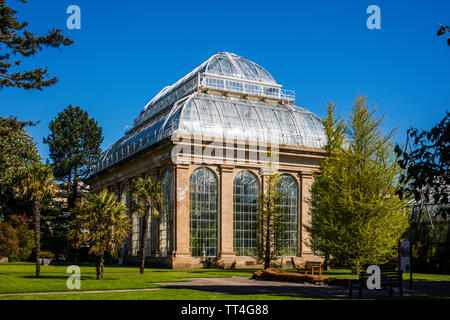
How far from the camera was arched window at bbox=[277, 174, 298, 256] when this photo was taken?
54.9 meters

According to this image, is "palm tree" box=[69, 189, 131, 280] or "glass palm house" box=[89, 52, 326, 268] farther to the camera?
"glass palm house" box=[89, 52, 326, 268]

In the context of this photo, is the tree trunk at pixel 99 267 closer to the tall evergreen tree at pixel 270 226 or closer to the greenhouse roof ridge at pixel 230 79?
the tall evergreen tree at pixel 270 226

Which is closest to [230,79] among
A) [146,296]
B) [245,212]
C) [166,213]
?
[245,212]

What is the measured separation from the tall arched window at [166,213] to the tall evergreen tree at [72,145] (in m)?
43.0

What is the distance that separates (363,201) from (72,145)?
2746 inches

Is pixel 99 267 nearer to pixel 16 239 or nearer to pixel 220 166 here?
pixel 220 166

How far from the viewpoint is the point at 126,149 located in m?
63.9

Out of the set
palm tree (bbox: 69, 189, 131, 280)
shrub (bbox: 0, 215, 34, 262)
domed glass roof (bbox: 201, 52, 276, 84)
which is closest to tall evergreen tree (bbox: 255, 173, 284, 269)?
palm tree (bbox: 69, 189, 131, 280)

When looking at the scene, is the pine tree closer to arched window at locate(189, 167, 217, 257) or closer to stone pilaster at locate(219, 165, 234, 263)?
arched window at locate(189, 167, 217, 257)

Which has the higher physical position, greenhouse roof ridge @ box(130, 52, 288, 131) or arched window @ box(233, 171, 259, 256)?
greenhouse roof ridge @ box(130, 52, 288, 131)

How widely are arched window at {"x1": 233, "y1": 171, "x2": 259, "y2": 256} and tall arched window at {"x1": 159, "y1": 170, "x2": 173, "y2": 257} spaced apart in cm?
670

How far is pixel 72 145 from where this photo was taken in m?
92.3

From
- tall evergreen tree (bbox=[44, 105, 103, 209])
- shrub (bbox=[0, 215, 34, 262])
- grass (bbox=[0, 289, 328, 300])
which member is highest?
tall evergreen tree (bbox=[44, 105, 103, 209])

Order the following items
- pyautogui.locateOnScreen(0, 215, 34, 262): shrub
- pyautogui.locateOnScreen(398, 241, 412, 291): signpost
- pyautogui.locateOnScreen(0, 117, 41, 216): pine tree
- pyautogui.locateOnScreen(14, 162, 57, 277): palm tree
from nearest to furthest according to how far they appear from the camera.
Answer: pyautogui.locateOnScreen(398, 241, 412, 291): signpost, pyautogui.locateOnScreen(14, 162, 57, 277): palm tree, pyautogui.locateOnScreen(0, 215, 34, 262): shrub, pyautogui.locateOnScreen(0, 117, 41, 216): pine tree
